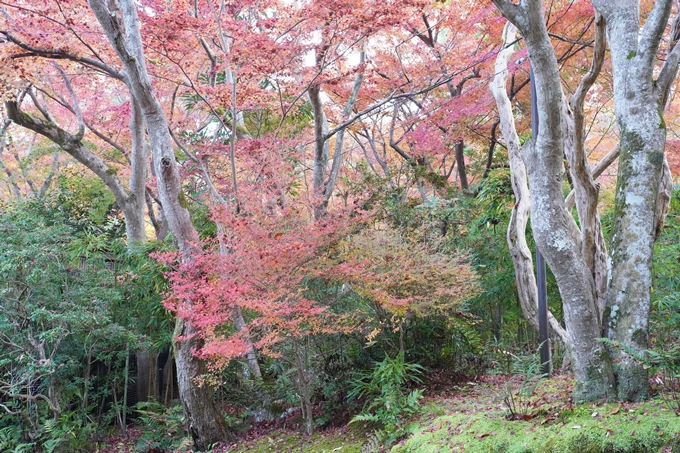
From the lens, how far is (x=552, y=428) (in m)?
3.34

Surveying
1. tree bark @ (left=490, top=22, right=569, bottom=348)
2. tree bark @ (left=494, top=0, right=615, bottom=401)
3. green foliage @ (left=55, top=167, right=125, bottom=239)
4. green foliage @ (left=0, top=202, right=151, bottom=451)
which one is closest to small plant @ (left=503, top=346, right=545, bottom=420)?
tree bark @ (left=494, top=0, right=615, bottom=401)

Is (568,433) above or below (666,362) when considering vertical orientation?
below

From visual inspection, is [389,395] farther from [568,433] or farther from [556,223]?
[556,223]

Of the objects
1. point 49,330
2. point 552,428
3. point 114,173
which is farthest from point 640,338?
point 114,173

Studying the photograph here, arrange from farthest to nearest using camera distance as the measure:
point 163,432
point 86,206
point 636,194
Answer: point 86,206 → point 163,432 → point 636,194

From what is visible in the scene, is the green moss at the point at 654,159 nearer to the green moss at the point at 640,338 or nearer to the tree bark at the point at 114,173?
the green moss at the point at 640,338

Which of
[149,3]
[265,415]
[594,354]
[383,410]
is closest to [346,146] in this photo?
[149,3]

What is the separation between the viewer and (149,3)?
7.36m

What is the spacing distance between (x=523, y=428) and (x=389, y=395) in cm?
158

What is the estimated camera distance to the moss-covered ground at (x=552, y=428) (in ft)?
9.56

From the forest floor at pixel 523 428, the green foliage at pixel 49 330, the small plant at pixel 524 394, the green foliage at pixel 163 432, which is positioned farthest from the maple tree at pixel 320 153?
the green foliage at pixel 49 330

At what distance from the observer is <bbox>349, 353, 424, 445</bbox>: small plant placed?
4672 millimetres

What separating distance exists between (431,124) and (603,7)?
18.9ft

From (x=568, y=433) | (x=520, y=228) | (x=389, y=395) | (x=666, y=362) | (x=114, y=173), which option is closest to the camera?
(x=666, y=362)
